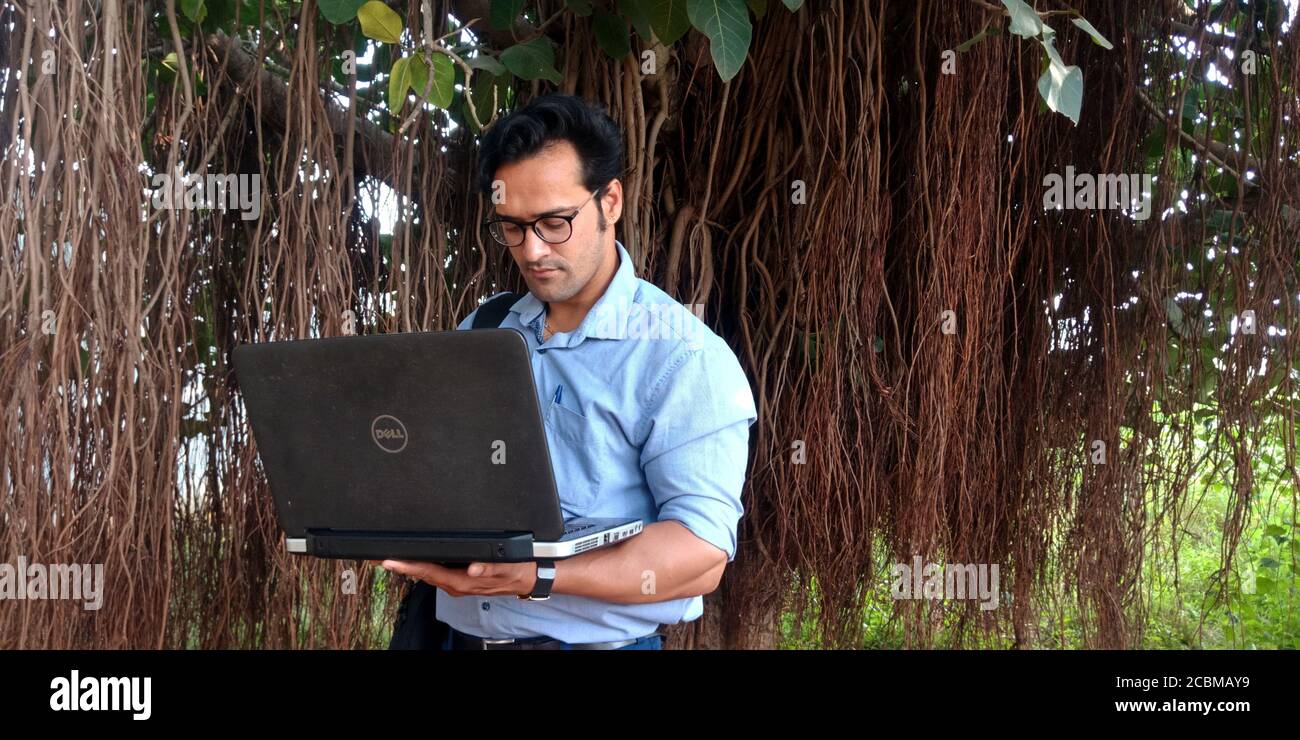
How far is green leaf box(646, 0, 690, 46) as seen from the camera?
147 cm

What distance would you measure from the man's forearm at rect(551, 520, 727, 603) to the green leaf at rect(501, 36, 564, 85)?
823 mm

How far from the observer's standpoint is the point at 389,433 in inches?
35.7

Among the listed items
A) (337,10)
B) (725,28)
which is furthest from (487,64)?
(725,28)

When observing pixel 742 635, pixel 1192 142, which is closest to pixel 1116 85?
pixel 1192 142


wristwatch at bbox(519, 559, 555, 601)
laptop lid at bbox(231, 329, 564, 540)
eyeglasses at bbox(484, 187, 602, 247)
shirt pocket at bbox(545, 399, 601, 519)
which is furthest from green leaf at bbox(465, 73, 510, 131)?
wristwatch at bbox(519, 559, 555, 601)

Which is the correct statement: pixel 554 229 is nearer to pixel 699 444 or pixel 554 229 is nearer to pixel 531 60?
pixel 699 444

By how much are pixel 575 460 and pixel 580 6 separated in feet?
2.60

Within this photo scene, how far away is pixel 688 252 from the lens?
6.21ft

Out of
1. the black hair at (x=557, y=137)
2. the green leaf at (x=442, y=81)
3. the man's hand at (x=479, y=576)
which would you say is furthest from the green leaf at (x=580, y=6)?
the man's hand at (x=479, y=576)

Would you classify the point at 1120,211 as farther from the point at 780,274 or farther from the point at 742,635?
the point at 742,635

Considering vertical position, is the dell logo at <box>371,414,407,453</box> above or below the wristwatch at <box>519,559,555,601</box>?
above

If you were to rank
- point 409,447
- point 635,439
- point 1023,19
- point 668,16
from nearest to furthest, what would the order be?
point 409,447, point 635,439, point 1023,19, point 668,16

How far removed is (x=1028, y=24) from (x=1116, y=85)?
0.73 meters

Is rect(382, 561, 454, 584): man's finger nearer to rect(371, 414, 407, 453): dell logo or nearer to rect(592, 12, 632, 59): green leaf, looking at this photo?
rect(371, 414, 407, 453): dell logo
